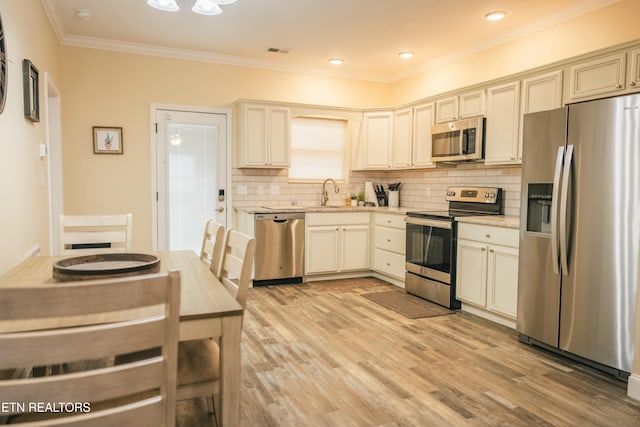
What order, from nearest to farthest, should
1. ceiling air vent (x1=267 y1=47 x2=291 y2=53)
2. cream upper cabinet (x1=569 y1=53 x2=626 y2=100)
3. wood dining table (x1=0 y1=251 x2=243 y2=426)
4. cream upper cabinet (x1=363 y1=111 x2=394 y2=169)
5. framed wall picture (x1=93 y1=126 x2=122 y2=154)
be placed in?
1. wood dining table (x1=0 y1=251 x2=243 y2=426)
2. cream upper cabinet (x1=569 y1=53 x2=626 y2=100)
3. framed wall picture (x1=93 y1=126 x2=122 y2=154)
4. ceiling air vent (x1=267 y1=47 x2=291 y2=53)
5. cream upper cabinet (x1=363 y1=111 x2=394 y2=169)

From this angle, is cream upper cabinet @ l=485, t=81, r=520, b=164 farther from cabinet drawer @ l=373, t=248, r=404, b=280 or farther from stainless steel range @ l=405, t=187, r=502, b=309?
cabinet drawer @ l=373, t=248, r=404, b=280

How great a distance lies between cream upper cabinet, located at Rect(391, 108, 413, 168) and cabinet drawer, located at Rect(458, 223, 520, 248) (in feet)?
4.81

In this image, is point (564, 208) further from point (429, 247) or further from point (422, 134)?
point (422, 134)

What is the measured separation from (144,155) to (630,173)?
4533 millimetres

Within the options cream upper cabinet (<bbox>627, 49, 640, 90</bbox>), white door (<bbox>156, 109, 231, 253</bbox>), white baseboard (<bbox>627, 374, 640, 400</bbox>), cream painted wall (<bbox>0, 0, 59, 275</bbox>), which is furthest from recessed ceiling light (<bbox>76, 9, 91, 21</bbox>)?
white baseboard (<bbox>627, 374, 640, 400</bbox>)

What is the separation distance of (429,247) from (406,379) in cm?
194

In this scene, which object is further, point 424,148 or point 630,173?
point 424,148

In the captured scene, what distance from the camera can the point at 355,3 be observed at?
3.66 metres

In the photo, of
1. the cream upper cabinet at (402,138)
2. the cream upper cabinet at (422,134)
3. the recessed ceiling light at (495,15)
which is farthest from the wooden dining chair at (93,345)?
the cream upper cabinet at (402,138)

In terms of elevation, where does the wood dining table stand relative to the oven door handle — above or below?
below

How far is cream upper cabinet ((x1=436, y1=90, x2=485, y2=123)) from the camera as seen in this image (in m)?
4.29

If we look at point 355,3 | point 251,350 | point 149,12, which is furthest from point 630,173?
point 149,12

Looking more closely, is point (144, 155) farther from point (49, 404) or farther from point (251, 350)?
point (49, 404)

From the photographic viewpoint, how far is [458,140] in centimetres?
445
